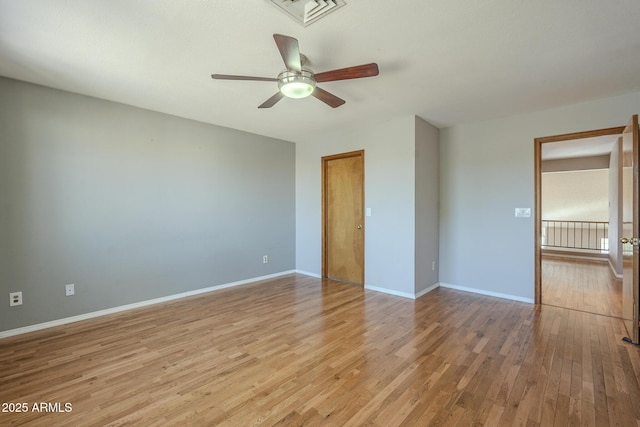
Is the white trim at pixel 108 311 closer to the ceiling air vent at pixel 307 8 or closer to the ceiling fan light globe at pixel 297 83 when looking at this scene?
the ceiling fan light globe at pixel 297 83

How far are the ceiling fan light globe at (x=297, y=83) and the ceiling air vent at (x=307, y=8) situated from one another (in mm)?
408

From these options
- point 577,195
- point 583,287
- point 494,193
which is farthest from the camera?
point 577,195

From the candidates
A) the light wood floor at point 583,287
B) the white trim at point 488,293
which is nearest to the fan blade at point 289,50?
the white trim at point 488,293

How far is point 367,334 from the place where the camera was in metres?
2.80

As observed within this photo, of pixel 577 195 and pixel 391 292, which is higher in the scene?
pixel 577 195

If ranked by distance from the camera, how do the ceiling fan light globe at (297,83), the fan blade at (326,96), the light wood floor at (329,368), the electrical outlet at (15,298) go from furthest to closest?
the electrical outlet at (15,298) < the fan blade at (326,96) < the ceiling fan light globe at (297,83) < the light wood floor at (329,368)

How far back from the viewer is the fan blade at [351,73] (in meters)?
2.05

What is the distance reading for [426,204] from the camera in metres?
4.12

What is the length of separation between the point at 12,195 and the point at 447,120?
505 centimetres

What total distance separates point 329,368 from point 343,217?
2.87 m

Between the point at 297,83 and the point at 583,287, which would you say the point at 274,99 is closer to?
the point at 297,83

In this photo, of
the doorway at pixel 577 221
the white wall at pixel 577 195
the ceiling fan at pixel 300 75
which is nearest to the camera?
the ceiling fan at pixel 300 75

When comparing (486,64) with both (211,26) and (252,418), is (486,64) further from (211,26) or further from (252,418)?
(252,418)

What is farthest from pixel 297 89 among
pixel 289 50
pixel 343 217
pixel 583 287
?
pixel 583 287
